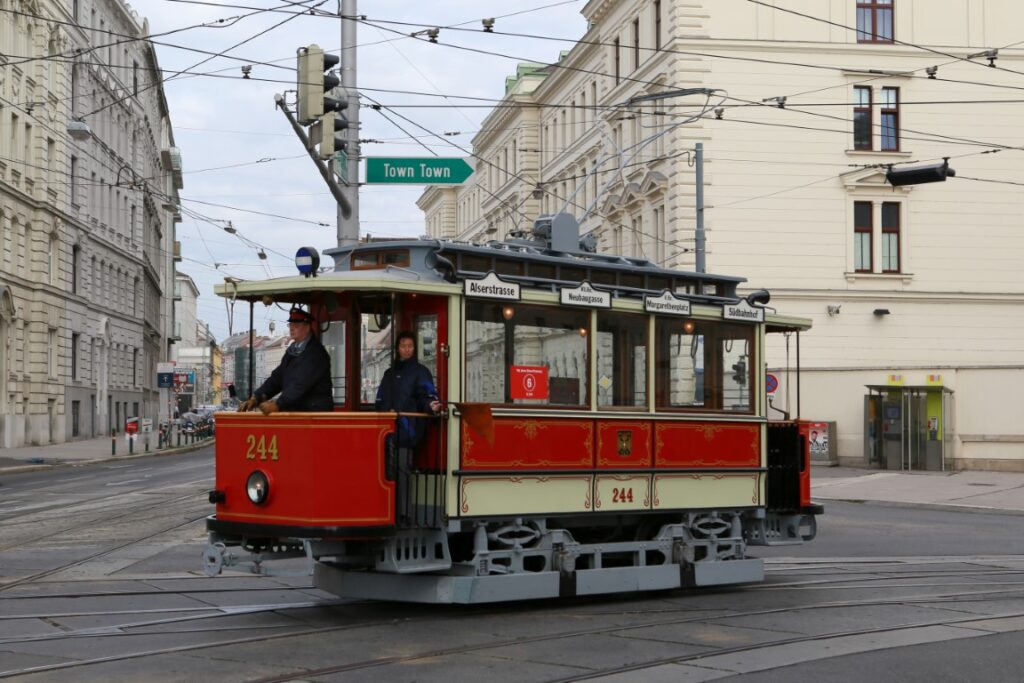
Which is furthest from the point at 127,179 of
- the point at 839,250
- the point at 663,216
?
the point at 839,250

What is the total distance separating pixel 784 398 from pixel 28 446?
26.4 metres

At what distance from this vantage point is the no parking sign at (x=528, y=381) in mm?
11258

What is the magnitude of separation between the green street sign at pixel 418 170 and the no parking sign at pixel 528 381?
5.77 meters

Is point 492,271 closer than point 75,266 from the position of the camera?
Yes

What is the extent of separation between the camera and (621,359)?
1213 centimetres

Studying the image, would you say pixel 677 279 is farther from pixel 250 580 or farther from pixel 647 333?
pixel 250 580

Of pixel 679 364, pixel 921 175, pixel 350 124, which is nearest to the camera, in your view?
pixel 679 364

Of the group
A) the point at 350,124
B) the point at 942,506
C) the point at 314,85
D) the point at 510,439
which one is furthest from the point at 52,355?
the point at 510,439

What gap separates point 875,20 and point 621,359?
35089 mm

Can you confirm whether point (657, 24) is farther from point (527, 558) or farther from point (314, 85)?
point (527, 558)

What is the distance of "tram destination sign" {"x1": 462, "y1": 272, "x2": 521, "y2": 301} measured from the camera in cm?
1093

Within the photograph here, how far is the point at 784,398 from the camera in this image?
3862 cm

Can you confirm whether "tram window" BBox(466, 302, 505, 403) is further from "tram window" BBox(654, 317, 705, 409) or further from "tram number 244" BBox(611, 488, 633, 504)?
"tram window" BBox(654, 317, 705, 409)

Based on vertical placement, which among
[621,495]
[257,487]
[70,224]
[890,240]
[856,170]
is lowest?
[621,495]
